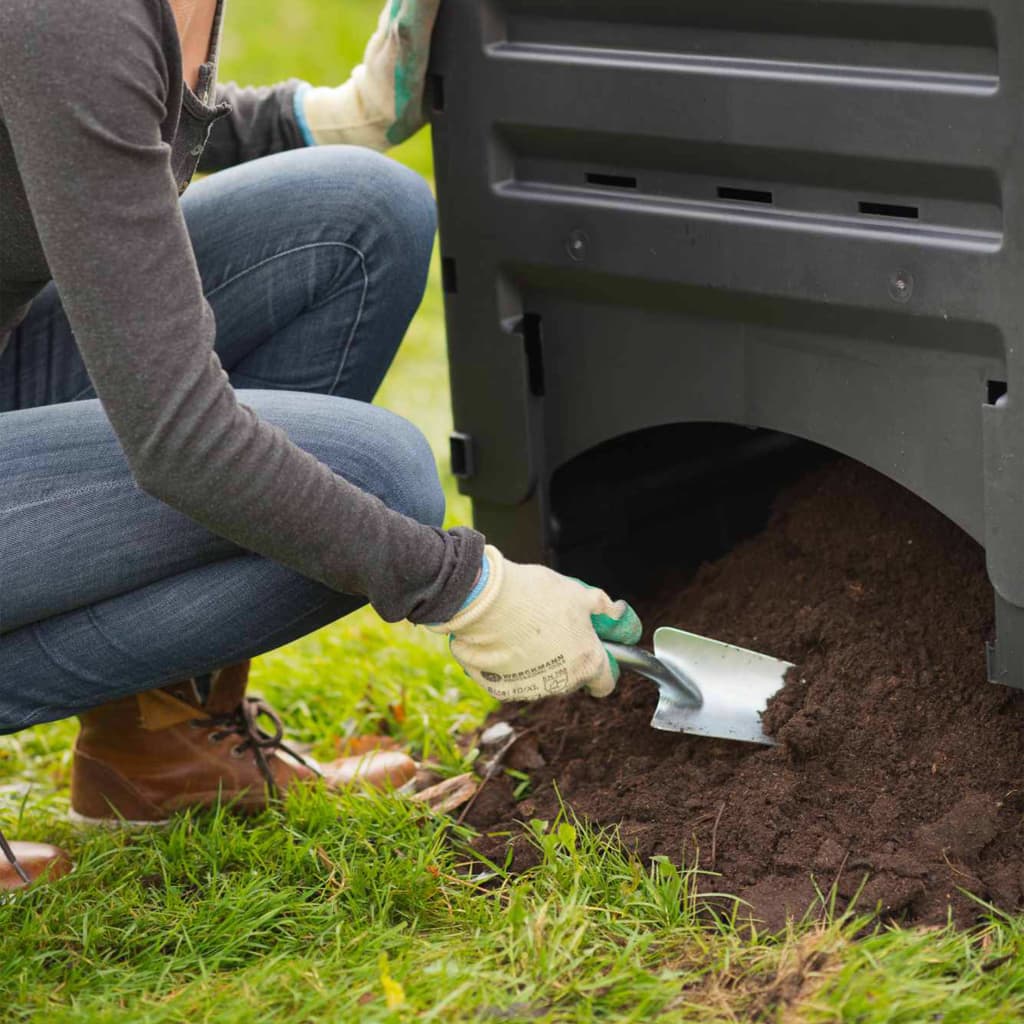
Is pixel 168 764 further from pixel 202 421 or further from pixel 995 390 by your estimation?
pixel 995 390

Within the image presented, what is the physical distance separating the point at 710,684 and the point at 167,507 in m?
0.71

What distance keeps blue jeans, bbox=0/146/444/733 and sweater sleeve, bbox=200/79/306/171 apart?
0.73ft

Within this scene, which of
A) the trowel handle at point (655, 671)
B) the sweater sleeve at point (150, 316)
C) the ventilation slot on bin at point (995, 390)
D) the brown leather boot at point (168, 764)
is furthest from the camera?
the brown leather boot at point (168, 764)

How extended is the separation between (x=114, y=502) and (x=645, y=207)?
0.71 meters

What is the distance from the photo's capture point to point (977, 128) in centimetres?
158

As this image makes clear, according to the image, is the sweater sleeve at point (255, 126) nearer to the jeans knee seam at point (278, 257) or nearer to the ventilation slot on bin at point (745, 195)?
the jeans knee seam at point (278, 257)

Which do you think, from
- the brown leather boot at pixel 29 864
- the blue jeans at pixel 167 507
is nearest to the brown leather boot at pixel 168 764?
the brown leather boot at pixel 29 864

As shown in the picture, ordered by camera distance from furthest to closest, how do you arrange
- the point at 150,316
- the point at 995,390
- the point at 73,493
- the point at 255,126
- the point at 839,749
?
the point at 255,126, the point at 839,749, the point at 73,493, the point at 995,390, the point at 150,316

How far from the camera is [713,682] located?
6.56 ft

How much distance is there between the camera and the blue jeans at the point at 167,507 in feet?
5.83

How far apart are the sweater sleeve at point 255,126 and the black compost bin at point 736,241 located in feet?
1.22

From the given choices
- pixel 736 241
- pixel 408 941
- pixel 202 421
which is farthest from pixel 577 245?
pixel 408 941

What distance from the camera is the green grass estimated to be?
1553 mm

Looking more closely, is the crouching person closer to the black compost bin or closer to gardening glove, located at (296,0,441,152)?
gardening glove, located at (296,0,441,152)
